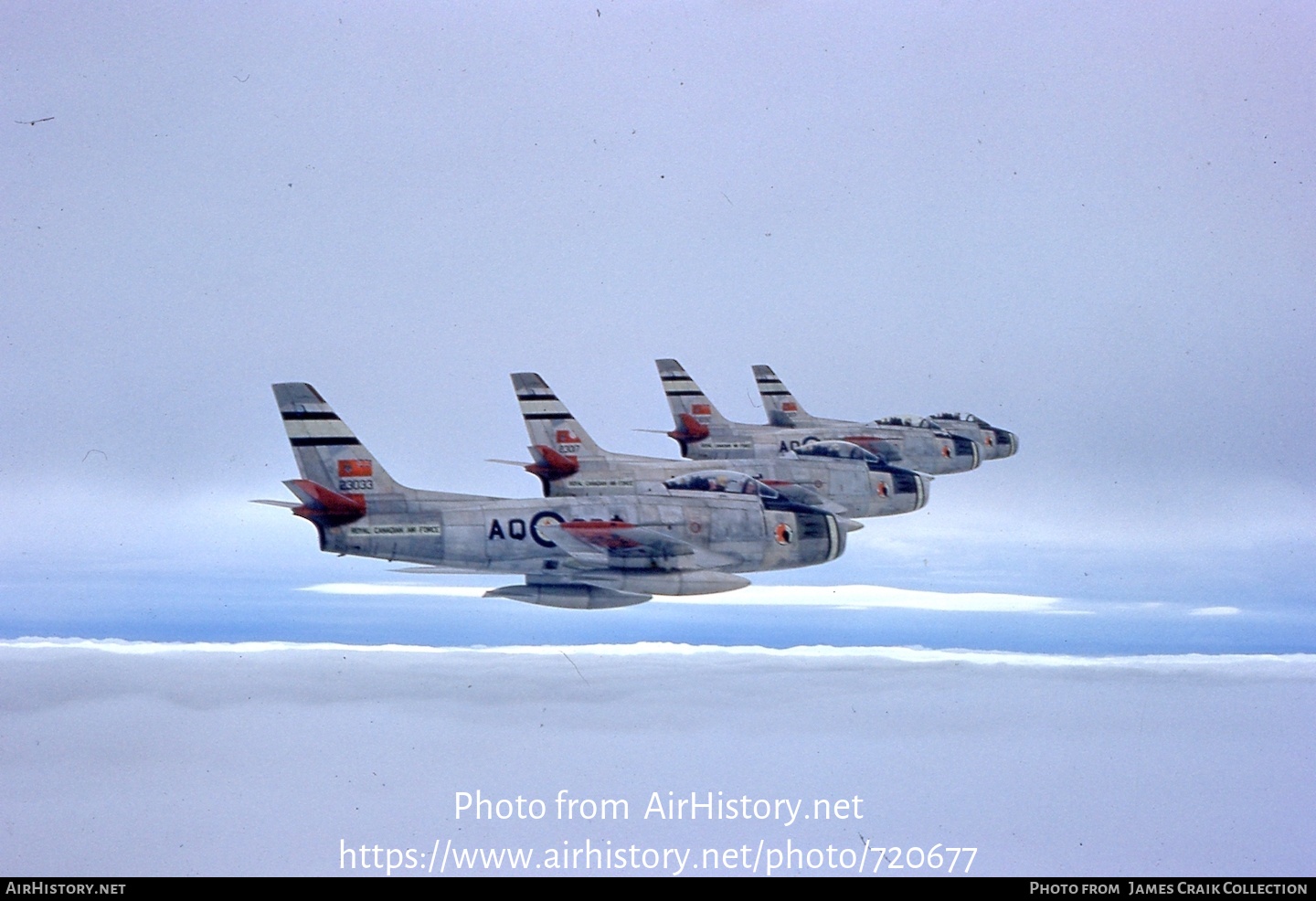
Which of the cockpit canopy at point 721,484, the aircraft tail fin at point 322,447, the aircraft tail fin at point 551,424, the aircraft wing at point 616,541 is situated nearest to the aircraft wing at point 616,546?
the aircraft wing at point 616,541

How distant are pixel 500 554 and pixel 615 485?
18.7 ft

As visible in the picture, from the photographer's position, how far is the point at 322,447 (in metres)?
20.1

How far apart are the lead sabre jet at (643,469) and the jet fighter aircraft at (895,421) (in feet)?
10.8

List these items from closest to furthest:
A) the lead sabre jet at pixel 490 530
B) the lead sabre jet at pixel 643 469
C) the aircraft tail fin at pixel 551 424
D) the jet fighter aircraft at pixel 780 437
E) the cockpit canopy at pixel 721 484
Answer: the lead sabre jet at pixel 490 530 < the cockpit canopy at pixel 721 484 < the lead sabre jet at pixel 643 469 < the aircraft tail fin at pixel 551 424 < the jet fighter aircraft at pixel 780 437

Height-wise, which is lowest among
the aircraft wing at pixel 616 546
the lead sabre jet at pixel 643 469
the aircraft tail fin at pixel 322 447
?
the aircraft wing at pixel 616 546

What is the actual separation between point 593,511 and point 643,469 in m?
5.42

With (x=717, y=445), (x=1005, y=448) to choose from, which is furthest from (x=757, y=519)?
(x=1005, y=448)

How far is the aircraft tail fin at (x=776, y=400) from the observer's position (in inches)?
1257

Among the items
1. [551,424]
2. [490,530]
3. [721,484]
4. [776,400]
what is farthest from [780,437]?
[490,530]

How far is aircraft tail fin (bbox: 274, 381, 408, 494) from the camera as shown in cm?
2006

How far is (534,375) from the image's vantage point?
26.5 metres

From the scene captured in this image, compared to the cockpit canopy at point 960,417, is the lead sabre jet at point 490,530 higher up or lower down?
lower down

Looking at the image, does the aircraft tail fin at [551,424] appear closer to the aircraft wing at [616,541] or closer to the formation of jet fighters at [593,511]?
the formation of jet fighters at [593,511]
